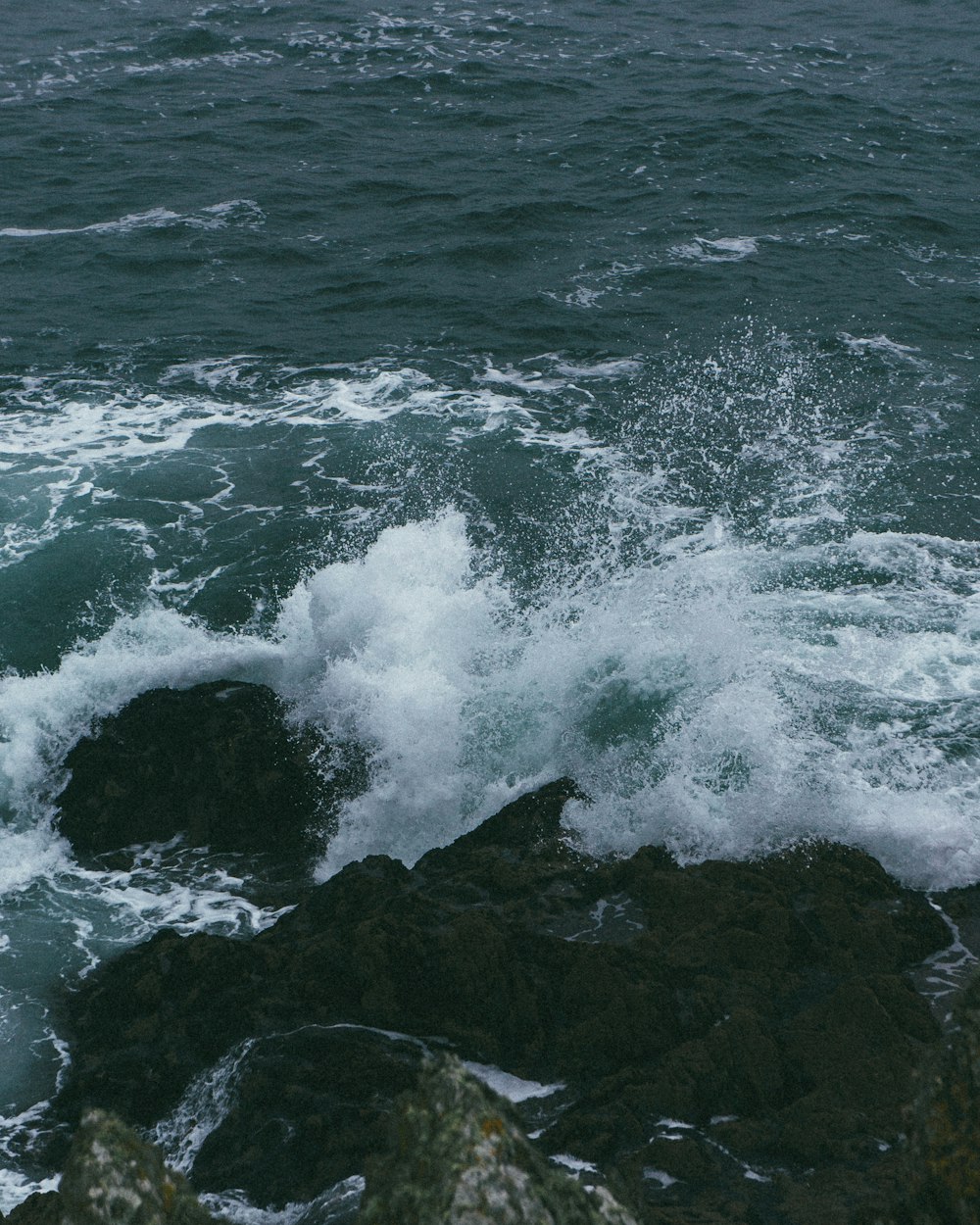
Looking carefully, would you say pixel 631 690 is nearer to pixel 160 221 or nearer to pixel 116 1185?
pixel 116 1185

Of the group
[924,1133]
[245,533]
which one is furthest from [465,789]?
[924,1133]

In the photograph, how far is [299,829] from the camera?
13062mm

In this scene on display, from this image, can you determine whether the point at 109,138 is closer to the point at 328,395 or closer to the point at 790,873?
the point at 328,395

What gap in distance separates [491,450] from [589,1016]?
→ 11.4m

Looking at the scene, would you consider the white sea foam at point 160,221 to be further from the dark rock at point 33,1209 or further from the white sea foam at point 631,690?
the dark rock at point 33,1209

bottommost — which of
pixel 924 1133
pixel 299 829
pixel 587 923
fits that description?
pixel 299 829

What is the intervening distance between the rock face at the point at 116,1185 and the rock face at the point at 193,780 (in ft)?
23.4

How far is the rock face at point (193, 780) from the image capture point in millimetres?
13094

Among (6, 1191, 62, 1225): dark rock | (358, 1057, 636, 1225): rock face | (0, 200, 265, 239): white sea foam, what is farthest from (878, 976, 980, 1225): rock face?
(0, 200, 265, 239): white sea foam

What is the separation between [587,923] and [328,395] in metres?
12.4

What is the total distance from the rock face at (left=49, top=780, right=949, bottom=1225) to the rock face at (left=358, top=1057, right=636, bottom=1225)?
2629 mm

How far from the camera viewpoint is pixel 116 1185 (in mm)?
5492

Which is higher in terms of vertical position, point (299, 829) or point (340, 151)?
point (340, 151)

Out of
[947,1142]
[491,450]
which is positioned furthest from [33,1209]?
[491,450]
